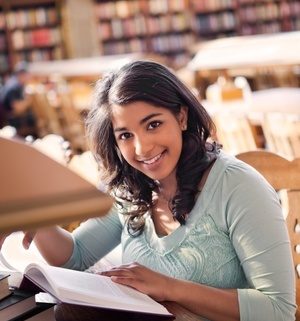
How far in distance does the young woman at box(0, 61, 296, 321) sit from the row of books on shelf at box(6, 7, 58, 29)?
33.3 feet

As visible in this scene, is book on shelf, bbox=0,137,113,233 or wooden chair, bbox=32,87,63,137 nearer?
book on shelf, bbox=0,137,113,233

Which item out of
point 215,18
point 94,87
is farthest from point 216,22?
point 94,87

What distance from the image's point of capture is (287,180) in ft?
6.35

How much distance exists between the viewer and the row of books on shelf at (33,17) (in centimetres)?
1148

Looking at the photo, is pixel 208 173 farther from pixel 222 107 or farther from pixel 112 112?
pixel 222 107

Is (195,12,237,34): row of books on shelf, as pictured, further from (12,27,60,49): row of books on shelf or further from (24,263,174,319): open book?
(24,263,174,319): open book

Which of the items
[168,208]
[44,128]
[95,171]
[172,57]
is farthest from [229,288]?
[172,57]

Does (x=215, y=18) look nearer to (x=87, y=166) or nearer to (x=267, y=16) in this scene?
(x=267, y=16)

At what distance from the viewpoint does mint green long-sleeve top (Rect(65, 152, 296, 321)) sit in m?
1.45

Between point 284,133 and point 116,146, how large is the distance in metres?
1.58

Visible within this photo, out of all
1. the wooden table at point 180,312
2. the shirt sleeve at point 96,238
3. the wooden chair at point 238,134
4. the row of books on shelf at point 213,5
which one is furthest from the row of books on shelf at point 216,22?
the wooden table at point 180,312

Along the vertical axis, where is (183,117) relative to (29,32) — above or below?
above

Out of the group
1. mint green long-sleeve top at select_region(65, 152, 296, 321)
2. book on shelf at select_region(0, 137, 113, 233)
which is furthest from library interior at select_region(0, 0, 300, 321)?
mint green long-sleeve top at select_region(65, 152, 296, 321)

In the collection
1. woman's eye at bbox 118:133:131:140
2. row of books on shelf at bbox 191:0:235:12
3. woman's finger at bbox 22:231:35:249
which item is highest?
woman's eye at bbox 118:133:131:140
